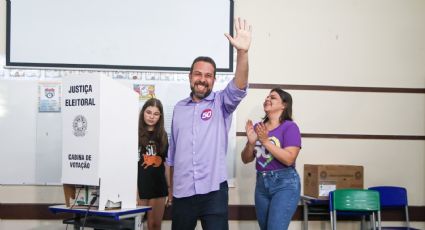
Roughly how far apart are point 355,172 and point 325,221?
1.91 feet

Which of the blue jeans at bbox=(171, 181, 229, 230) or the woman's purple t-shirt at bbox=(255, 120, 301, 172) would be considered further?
the woman's purple t-shirt at bbox=(255, 120, 301, 172)

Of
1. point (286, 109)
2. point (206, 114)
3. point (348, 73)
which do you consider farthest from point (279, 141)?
point (348, 73)

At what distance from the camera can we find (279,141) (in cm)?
305

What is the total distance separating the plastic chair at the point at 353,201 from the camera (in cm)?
352

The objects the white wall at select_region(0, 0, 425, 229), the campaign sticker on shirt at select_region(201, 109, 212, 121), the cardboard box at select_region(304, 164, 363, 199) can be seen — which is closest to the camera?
the campaign sticker on shirt at select_region(201, 109, 212, 121)

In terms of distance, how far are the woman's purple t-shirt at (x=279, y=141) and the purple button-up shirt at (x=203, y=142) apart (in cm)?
52

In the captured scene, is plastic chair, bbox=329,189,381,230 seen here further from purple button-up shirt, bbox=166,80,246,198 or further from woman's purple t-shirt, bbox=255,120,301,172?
purple button-up shirt, bbox=166,80,246,198

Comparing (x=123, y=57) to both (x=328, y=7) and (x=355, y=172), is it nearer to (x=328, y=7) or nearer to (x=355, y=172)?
(x=328, y=7)

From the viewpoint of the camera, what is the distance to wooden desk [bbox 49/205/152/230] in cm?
222

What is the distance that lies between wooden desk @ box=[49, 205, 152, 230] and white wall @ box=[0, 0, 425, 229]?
5.72ft

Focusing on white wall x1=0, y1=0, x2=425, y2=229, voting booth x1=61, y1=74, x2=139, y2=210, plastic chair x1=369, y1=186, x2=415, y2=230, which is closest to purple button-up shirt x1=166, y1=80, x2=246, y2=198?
voting booth x1=61, y1=74, x2=139, y2=210

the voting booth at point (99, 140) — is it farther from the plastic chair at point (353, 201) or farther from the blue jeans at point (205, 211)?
the plastic chair at point (353, 201)

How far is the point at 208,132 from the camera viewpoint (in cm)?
258

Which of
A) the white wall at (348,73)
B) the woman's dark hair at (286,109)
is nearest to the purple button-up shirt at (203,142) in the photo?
the woman's dark hair at (286,109)
